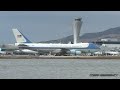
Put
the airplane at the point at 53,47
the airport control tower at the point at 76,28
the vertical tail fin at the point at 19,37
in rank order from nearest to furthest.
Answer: the airplane at the point at 53,47 → the vertical tail fin at the point at 19,37 → the airport control tower at the point at 76,28

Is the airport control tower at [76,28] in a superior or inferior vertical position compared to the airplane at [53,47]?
superior

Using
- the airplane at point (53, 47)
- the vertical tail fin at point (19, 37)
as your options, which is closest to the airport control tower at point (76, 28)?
the airplane at point (53, 47)

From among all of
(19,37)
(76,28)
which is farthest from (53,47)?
(76,28)

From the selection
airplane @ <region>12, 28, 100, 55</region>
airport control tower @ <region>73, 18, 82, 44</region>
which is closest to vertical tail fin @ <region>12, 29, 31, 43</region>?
airplane @ <region>12, 28, 100, 55</region>

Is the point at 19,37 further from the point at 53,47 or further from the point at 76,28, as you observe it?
the point at 76,28

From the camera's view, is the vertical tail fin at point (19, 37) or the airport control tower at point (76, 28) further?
the airport control tower at point (76, 28)

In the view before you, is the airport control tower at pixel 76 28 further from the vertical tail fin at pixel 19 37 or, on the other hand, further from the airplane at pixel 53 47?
the vertical tail fin at pixel 19 37

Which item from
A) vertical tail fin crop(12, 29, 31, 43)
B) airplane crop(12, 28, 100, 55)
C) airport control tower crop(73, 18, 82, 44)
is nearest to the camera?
airplane crop(12, 28, 100, 55)

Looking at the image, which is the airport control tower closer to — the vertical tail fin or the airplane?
the airplane

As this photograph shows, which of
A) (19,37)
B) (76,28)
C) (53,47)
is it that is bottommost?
(53,47)
